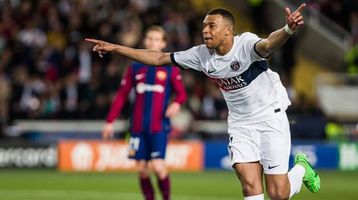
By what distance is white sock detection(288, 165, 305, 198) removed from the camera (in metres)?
9.62

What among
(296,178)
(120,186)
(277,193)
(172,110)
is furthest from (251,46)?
(120,186)

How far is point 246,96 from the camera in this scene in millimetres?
9172

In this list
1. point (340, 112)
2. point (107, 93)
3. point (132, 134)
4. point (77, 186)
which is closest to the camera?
point (132, 134)

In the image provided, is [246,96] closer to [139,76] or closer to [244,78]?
[244,78]

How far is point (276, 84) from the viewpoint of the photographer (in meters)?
9.34

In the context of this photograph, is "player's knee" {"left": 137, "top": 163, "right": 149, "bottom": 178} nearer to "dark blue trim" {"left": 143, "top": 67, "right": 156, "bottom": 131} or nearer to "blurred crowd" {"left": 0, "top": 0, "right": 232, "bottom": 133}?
"dark blue trim" {"left": 143, "top": 67, "right": 156, "bottom": 131}

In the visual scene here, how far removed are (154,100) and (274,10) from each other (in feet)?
43.0

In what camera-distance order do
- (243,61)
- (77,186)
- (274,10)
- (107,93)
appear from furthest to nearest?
(274,10) → (107,93) → (77,186) → (243,61)

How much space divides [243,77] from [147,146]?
10.8 feet

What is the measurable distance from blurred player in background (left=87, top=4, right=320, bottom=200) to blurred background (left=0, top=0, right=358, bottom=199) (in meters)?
10.4

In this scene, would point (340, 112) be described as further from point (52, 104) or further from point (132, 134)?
point (132, 134)

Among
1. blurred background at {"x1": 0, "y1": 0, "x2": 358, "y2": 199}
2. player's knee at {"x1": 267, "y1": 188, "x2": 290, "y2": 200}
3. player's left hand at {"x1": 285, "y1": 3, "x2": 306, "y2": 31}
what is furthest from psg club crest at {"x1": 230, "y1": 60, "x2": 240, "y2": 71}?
blurred background at {"x1": 0, "y1": 0, "x2": 358, "y2": 199}

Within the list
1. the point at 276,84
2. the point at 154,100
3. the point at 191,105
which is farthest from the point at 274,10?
the point at 276,84

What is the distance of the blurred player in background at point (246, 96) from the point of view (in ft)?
29.3
